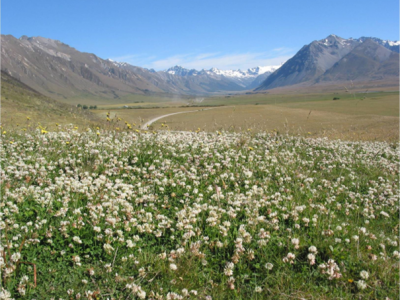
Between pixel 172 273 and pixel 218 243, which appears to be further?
pixel 218 243

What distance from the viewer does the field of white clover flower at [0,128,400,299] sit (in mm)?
3867

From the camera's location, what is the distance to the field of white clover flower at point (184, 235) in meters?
3.87

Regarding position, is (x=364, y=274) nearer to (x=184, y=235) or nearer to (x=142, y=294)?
(x=184, y=235)

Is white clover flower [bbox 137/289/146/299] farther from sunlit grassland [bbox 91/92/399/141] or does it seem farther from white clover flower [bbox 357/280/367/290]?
sunlit grassland [bbox 91/92/399/141]

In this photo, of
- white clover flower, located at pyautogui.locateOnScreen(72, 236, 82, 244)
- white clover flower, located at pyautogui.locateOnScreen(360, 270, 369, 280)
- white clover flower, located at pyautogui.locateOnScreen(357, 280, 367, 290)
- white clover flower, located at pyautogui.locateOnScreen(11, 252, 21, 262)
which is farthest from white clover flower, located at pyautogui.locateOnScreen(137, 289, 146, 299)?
Answer: white clover flower, located at pyautogui.locateOnScreen(360, 270, 369, 280)

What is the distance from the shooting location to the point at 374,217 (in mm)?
6227

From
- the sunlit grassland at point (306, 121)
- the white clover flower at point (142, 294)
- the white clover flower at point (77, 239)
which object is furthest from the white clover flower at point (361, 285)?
the sunlit grassland at point (306, 121)

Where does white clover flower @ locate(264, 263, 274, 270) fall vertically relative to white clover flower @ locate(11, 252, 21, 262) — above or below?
below

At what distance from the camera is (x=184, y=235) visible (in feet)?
15.0

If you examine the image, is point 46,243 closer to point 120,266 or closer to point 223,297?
point 120,266

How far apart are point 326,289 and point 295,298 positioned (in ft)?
1.71

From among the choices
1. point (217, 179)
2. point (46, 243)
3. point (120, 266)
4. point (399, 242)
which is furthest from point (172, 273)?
point (399, 242)

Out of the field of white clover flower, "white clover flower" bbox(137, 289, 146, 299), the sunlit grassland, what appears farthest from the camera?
the sunlit grassland

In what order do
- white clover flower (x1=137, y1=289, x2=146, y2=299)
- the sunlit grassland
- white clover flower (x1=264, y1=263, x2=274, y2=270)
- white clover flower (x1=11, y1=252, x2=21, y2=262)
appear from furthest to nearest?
the sunlit grassland < white clover flower (x1=264, y1=263, x2=274, y2=270) < white clover flower (x1=11, y1=252, x2=21, y2=262) < white clover flower (x1=137, y1=289, x2=146, y2=299)
